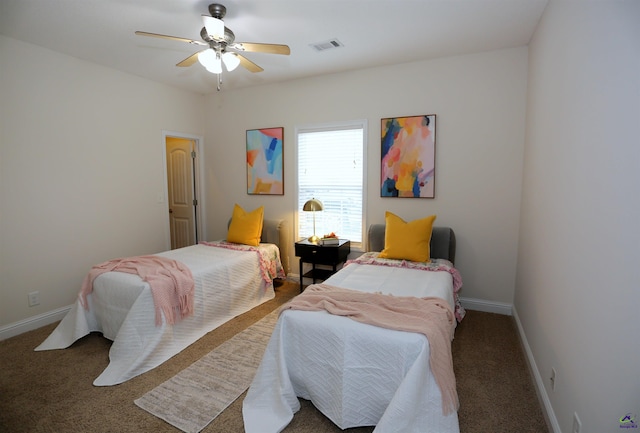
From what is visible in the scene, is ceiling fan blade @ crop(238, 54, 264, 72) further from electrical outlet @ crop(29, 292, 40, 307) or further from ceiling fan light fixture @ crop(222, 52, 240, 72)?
electrical outlet @ crop(29, 292, 40, 307)

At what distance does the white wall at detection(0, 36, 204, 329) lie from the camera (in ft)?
10.4

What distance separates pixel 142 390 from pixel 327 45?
3365mm

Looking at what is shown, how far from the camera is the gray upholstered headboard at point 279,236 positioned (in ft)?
15.2

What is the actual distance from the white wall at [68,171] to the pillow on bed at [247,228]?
3.51ft

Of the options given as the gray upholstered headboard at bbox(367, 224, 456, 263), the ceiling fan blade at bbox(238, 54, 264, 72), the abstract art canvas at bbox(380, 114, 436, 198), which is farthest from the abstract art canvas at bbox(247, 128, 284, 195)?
the gray upholstered headboard at bbox(367, 224, 456, 263)

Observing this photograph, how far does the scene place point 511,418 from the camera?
2.04m

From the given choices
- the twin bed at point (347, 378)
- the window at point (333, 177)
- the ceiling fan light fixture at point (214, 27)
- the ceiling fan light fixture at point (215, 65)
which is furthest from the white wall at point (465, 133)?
the ceiling fan light fixture at point (214, 27)

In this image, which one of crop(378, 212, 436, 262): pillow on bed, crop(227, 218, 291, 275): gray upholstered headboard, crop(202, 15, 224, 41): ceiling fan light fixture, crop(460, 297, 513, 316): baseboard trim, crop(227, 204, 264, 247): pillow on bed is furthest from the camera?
crop(227, 218, 291, 275): gray upholstered headboard

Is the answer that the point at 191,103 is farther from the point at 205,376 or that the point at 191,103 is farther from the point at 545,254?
the point at 545,254

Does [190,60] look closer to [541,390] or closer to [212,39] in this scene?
[212,39]

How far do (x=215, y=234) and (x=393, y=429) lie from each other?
4.20 metres

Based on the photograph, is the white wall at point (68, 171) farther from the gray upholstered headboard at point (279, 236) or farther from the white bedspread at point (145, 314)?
the gray upholstered headboard at point (279, 236)

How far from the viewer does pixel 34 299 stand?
11.0ft

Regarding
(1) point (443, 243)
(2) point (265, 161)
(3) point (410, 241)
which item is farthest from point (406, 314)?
(2) point (265, 161)
